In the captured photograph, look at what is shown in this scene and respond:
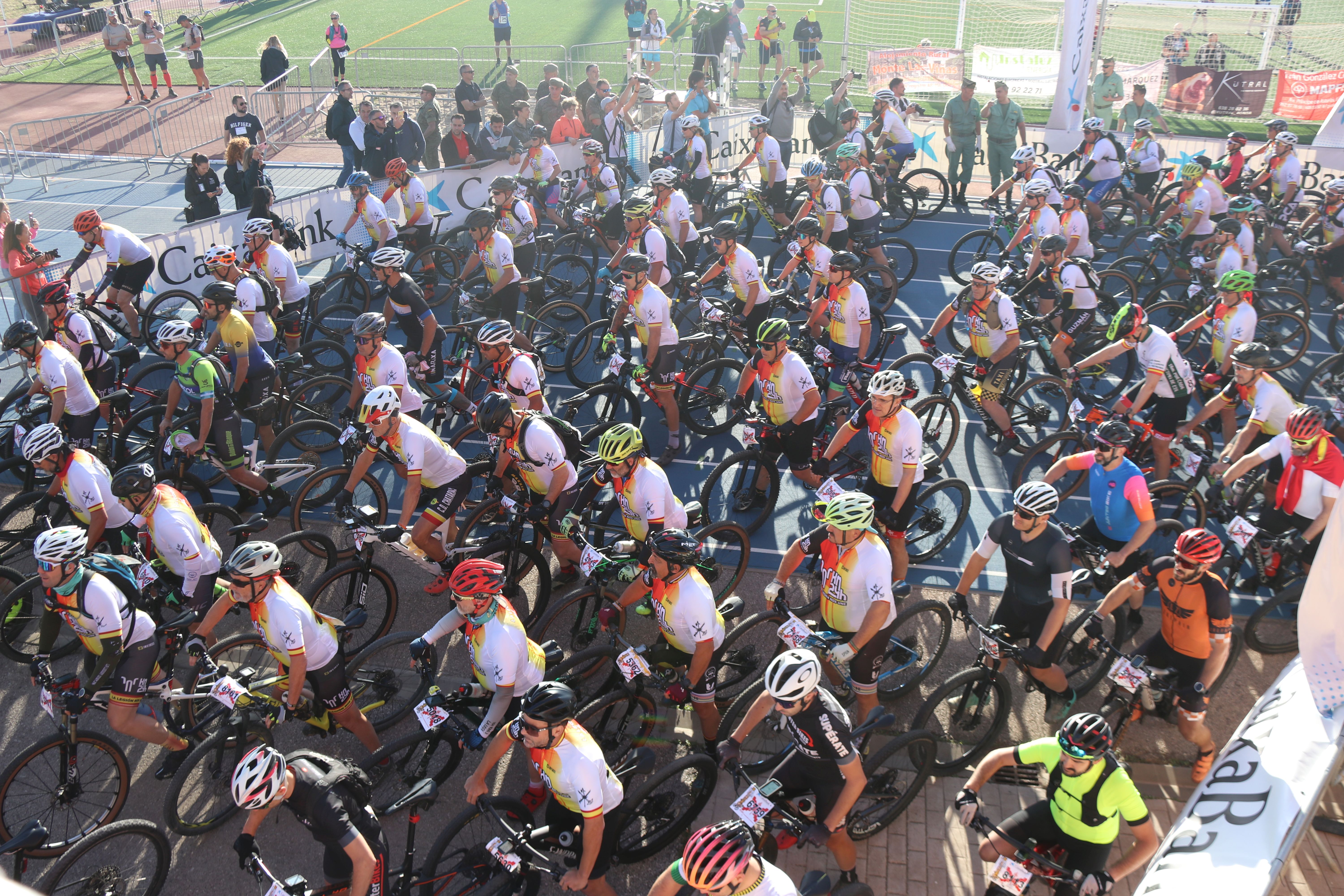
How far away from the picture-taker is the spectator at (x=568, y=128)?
17750mm

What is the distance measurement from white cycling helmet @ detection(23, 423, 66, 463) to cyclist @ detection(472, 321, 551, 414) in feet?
11.9

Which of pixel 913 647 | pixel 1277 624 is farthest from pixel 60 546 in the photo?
pixel 1277 624

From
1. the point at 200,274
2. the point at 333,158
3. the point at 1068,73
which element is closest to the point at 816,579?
the point at 200,274

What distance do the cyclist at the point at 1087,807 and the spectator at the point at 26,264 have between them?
39.2 ft

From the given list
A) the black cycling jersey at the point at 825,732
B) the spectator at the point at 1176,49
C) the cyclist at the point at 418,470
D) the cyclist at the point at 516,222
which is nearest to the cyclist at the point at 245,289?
the cyclist at the point at 418,470

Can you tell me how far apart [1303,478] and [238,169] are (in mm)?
14575

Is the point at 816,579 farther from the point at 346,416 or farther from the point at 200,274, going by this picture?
the point at 200,274

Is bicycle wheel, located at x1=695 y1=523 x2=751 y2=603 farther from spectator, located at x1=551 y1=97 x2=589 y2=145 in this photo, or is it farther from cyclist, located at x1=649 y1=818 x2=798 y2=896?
spectator, located at x1=551 y1=97 x2=589 y2=145

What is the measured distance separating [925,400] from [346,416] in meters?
6.24

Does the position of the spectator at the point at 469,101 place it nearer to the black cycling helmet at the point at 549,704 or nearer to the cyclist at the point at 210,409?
the cyclist at the point at 210,409

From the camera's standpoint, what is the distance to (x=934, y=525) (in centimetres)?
898

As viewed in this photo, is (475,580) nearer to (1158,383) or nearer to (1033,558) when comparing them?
(1033,558)

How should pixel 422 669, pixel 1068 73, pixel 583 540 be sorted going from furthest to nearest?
pixel 1068 73
pixel 583 540
pixel 422 669

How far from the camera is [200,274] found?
1326cm
